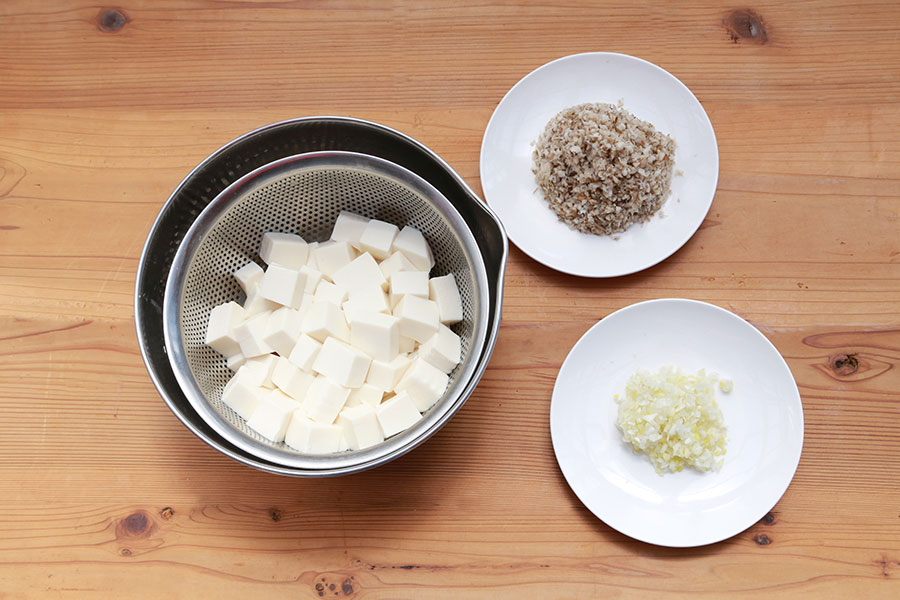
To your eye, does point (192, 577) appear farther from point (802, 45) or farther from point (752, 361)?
point (802, 45)

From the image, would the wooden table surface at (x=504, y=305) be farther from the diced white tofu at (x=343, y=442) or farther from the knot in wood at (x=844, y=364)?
the diced white tofu at (x=343, y=442)

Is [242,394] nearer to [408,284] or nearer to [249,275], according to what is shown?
[249,275]

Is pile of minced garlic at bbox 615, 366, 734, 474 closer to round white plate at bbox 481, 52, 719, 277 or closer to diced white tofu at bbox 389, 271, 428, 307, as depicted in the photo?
round white plate at bbox 481, 52, 719, 277

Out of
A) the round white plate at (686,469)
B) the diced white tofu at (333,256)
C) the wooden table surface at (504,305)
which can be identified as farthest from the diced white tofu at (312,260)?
the round white plate at (686,469)

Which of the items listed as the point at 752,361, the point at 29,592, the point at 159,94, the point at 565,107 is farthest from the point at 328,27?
the point at 29,592

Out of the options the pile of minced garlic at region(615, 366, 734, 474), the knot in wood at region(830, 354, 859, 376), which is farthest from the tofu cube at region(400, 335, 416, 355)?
the knot in wood at region(830, 354, 859, 376)
